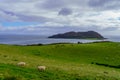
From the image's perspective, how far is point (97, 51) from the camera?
182ft

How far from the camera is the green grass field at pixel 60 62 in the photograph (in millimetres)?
23770

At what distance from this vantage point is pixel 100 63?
45188mm

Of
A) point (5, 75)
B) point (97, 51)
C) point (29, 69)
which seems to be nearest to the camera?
point (5, 75)

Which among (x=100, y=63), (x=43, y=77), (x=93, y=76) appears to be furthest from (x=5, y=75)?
(x=100, y=63)

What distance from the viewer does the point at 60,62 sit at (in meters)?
39.5

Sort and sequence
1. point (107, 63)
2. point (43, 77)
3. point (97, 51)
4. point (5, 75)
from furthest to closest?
point (97, 51)
point (107, 63)
point (43, 77)
point (5, 75)

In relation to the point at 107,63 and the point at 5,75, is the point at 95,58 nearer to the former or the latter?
the point at 107,63

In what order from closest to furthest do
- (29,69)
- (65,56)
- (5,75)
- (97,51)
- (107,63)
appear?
(5,75), (29,69), (107,63), (65,56), (97,51)

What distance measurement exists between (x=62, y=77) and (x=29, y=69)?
3135mm

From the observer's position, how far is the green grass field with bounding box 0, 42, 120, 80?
936 inches

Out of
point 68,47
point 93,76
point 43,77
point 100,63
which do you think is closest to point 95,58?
point 100,63

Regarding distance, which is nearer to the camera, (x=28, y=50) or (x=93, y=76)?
(x=93, y=76)

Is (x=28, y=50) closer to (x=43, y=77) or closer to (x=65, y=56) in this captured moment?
(x=65, y=56)

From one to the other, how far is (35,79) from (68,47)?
35.1m
